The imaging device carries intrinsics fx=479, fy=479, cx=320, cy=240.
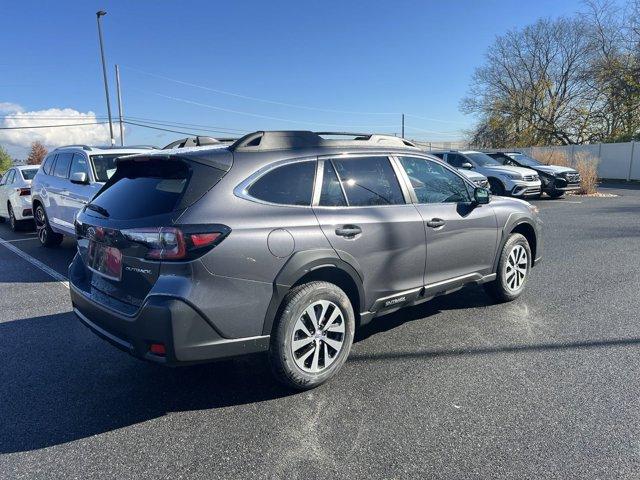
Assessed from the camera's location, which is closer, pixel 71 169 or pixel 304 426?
pixel 304 426

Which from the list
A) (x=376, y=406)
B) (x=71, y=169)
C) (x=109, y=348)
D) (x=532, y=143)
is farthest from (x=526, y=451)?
(x=532, y=143)

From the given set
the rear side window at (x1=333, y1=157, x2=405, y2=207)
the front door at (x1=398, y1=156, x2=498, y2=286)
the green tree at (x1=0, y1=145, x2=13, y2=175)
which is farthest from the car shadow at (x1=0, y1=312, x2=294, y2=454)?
the green tree at (x1=0, y1=145, x2=13, y2=175)

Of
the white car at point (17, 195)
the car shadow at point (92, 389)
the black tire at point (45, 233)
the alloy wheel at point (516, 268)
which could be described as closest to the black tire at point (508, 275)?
the alloy wheel at point (516, 268)

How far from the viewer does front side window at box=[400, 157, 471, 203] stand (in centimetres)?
435

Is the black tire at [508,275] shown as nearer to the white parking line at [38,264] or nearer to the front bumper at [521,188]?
the white parking line at [38,264]

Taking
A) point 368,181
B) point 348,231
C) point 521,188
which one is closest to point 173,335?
point 348,231

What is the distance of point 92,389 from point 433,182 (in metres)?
3.37

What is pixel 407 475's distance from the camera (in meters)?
2.53

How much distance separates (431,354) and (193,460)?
214 cm

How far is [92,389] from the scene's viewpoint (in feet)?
11.5

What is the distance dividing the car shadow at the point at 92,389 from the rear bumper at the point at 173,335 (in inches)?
19.2

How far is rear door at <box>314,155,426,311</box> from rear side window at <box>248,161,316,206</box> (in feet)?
0.35

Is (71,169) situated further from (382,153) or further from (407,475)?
(407,475)

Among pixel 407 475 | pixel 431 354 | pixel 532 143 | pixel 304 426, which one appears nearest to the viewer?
pixel 407 475
